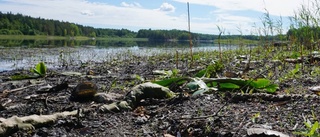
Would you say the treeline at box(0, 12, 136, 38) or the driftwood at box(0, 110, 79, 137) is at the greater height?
the treeline at box(0, 12, 136, 38)

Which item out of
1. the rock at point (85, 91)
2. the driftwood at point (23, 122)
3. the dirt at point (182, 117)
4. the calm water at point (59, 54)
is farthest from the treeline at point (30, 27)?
the driftwood at point (23, 122)

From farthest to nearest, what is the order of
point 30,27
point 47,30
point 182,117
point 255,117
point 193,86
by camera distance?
point 47,30
point 30,27
point 193,86
point 182,117
point 255,117

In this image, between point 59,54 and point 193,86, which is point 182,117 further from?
point 59,54

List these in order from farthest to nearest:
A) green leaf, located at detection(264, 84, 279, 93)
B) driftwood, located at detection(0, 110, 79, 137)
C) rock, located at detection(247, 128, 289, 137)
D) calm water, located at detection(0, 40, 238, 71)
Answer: calm water, located at detection(0, 40, 238, 71) < green leaf, located at detection(264, 84, 279, 93) < driftwood, located at detection(0, 110, 79, 137) < rock, located at detection(247, 128, 289, 137)

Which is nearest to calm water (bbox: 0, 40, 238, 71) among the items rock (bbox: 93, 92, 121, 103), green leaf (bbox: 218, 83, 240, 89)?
rock (bbox: 93, 92, 121, 103)

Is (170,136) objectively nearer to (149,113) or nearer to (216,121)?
(216,121)

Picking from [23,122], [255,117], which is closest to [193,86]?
[255,117]

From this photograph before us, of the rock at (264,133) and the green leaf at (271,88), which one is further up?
the green leaf at (271,88)

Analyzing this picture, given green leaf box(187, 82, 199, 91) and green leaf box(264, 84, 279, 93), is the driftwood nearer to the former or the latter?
green leaf box(187, 82, 199, 91)

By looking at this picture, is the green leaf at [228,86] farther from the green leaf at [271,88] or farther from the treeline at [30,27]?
the treeline at [30,27]

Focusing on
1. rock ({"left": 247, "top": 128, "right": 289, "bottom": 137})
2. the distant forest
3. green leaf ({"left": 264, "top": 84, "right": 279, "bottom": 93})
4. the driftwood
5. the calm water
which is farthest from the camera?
the distant forest

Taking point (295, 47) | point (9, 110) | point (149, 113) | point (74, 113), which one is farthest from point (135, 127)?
point (295, 47)

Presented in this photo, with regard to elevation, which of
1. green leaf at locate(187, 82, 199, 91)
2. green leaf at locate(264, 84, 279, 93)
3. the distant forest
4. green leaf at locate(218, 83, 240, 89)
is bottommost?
green leaf at locate(264, 84, 279, 93)

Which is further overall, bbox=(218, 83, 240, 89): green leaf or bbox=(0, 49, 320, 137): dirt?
bbox=(218, 83, 240, 89): green leaf
